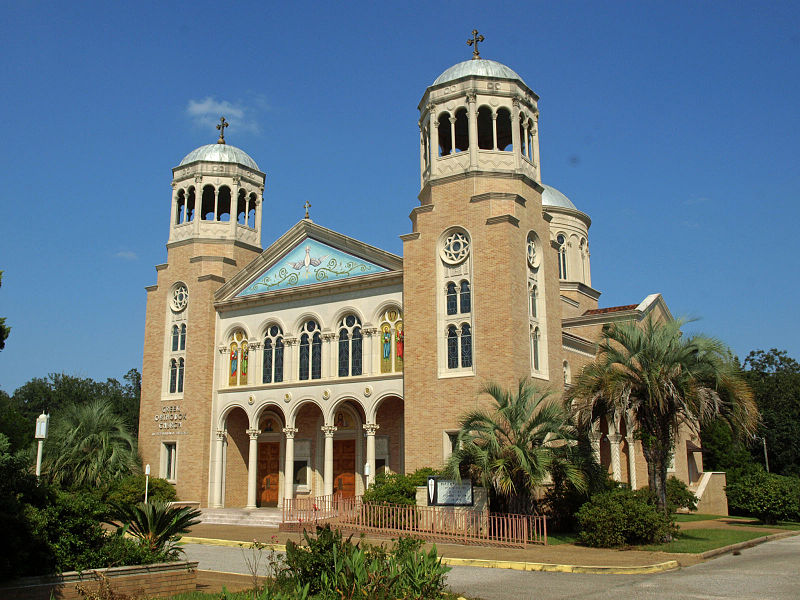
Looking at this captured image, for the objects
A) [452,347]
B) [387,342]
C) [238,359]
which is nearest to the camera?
[452,347]

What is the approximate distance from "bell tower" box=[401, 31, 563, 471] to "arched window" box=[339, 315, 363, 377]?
356 centimetres

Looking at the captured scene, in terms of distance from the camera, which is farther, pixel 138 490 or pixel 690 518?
pixel 690 518

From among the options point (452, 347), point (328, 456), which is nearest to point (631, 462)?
point (452, 347)

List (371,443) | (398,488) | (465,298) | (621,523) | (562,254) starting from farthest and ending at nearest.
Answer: (562,254)
(371,443)
(465,298)
(398,488)
(621,523)

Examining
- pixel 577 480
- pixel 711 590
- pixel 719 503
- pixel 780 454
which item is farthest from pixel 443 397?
pixel 780 454

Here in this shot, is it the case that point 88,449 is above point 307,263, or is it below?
below

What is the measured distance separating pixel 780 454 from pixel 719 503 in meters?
24.8

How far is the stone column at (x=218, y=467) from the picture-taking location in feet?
107

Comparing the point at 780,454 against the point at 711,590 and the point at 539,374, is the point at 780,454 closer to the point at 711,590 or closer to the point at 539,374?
the point at 539,374

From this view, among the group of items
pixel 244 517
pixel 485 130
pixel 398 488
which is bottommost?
pixel 244 517

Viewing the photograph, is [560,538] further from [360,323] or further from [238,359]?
[238,359]

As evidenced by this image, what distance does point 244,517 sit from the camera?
29.5 m

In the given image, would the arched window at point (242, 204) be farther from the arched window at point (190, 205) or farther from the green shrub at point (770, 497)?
the green shrub at point (770, 497)

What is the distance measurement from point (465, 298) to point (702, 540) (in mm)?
11025
